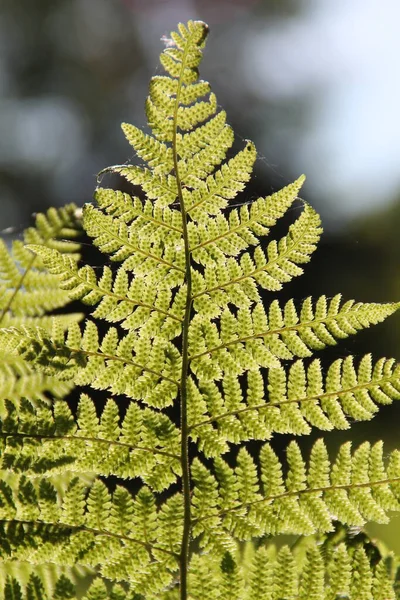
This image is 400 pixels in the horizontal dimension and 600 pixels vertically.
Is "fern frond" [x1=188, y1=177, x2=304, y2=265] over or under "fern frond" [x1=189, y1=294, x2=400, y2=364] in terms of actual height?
over

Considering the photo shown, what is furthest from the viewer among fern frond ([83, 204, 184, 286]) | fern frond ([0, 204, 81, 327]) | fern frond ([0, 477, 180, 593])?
fern frond ([0, 204, 81, 327])

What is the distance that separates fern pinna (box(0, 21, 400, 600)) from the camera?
570mm

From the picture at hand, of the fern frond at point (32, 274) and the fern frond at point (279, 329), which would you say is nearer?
the fern frond at point (279, 329)

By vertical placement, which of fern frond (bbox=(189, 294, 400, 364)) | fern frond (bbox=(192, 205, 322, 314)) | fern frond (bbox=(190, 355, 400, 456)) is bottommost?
fern frond (bbox=(190, 355, 400, 456))

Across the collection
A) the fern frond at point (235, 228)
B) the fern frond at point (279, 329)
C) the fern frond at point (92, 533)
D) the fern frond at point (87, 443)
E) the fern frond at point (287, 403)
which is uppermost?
the fern frond at point (235, 228)

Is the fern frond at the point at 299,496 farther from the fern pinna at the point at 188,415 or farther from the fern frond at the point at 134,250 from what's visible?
the fern frond at the point at 134,250

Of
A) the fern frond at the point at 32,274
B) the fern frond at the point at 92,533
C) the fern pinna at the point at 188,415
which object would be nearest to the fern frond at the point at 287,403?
the fern pinna at the point at 188,415

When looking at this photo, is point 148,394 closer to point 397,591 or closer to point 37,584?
point 37,584

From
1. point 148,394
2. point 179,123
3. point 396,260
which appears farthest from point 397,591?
point 396,260

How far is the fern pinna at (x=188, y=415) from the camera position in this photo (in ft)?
1.87

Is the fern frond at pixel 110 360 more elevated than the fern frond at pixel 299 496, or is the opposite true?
the fern frond at pixel 110 360

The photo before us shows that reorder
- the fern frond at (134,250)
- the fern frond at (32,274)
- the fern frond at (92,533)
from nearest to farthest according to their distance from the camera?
1. the fern frond at (92,533)
2. the fern frond at (134,250)
3. the fern frond at (32,274)

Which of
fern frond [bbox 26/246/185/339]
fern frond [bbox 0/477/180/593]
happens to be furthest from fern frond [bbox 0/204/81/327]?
fern frond [bbox 0/477/180/593]

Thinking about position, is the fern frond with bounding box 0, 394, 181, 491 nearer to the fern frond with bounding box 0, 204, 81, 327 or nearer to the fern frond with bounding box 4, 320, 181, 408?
the fern frond with bounding box 4, 320, 181, 408
